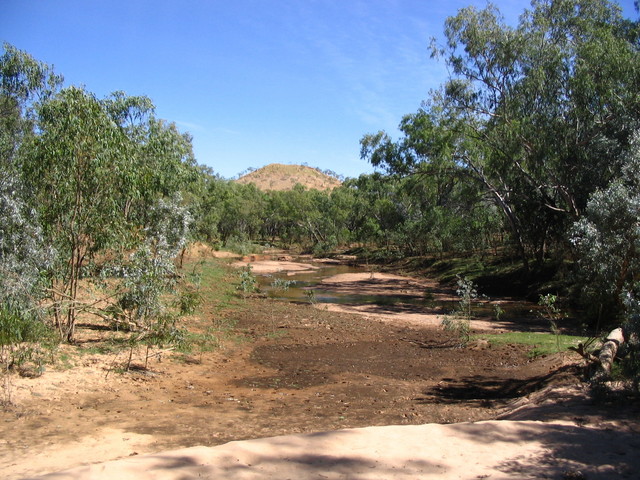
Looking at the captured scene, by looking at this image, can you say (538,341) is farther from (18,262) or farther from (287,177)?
(287,177)

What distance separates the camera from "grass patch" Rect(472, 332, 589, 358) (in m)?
13.3

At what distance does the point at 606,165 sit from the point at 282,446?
20.6 m

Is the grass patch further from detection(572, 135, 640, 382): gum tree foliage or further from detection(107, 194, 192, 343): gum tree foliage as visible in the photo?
detection(107, 194, 192, 343): gum tree foliage

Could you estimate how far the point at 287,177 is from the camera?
150125 mm

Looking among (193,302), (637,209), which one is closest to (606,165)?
(637,209)

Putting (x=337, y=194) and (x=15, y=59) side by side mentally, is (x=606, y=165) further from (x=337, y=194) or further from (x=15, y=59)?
(x=337, y=194)

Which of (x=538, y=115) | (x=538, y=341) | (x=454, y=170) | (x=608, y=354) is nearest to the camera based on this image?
(x=608, y=354)

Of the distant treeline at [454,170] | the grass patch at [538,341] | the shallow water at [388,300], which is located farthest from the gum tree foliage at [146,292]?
the shallow water at [388,300]

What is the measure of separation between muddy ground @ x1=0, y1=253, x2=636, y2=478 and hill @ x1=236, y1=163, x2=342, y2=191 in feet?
421

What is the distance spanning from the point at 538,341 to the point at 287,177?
137998 millimetres

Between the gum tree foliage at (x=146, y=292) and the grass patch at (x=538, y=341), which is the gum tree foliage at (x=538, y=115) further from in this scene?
the gum tree foliage at (x=146, y=292)

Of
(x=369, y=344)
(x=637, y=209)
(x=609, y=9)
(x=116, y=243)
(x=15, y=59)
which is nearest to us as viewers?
(x=637, y=209)

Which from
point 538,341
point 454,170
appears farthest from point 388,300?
point 538,341

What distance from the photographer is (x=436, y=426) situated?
6.48 m
